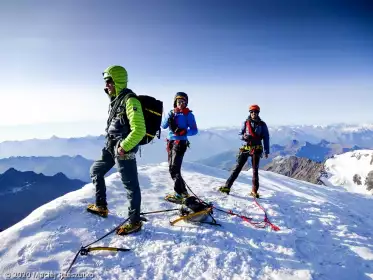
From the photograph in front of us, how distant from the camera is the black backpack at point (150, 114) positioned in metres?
7.41

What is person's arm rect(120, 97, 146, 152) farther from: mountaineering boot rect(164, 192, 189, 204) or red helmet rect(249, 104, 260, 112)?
red helmet rect(249, 104, 260, 112)

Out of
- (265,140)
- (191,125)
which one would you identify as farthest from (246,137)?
(191,125)

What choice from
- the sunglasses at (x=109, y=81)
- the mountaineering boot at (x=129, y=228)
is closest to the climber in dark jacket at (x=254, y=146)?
the mountaineering boot at (x=129, y=228)

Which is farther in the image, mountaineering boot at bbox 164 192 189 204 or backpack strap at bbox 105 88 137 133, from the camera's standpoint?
mountaineering boot at bbox 164 192 189 204

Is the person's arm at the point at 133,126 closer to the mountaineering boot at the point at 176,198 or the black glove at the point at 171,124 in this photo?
the black glove at the point at 171,124

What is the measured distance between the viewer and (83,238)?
7.06 metres

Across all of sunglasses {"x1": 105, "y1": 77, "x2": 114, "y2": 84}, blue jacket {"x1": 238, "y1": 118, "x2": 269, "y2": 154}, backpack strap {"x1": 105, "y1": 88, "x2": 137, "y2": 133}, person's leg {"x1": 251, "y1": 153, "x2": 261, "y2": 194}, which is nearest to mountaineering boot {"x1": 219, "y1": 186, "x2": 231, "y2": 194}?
person's leg {"x1": 251, "y1": 153, "x2": 261, "y2": 194}

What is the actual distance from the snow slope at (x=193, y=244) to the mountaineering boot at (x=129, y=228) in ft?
0.44

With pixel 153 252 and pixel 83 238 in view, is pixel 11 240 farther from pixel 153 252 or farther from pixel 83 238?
pixel 153 252

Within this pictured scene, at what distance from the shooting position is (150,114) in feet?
24.5

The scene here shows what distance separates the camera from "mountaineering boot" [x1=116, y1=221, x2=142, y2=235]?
24.1ft

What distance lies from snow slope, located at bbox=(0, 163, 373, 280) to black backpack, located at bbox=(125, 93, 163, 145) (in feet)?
9.02

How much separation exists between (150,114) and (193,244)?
3730 mm

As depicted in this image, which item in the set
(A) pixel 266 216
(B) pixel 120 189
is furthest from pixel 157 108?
(A) pixel 266 216
